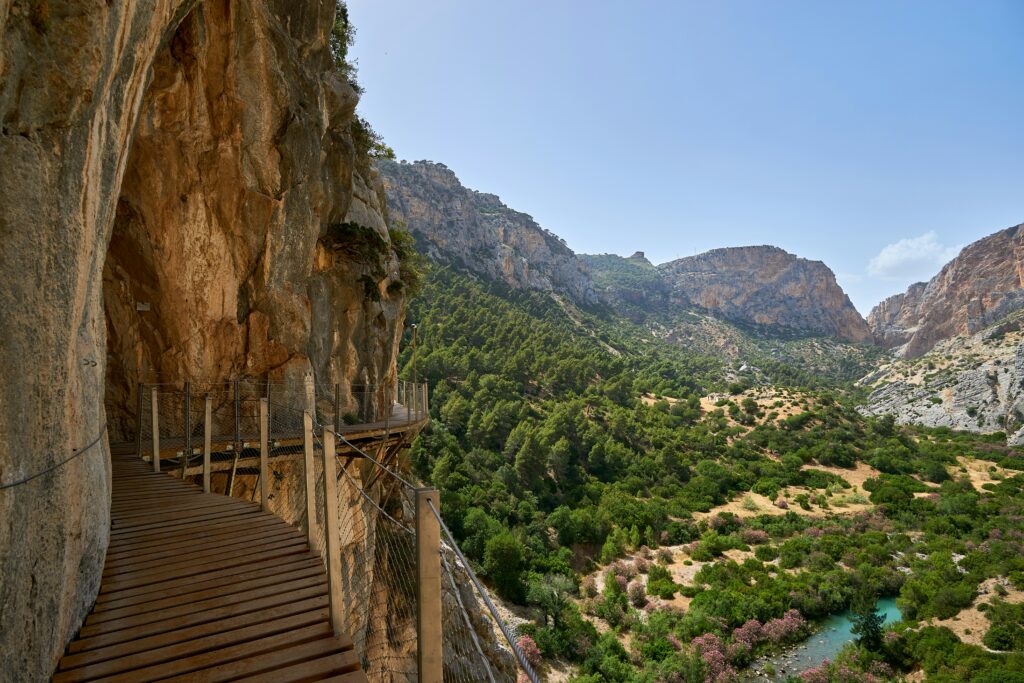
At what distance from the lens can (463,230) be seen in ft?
311

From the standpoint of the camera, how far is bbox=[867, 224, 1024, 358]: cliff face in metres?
123

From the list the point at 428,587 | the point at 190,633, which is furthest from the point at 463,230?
the point at 428,587

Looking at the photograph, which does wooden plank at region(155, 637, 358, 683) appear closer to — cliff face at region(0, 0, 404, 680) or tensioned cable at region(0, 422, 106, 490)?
cliff face at region(0, 0, 404, 680)

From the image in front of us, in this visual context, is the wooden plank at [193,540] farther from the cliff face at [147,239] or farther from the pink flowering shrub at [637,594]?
the pink flowering shrub at [637,594]

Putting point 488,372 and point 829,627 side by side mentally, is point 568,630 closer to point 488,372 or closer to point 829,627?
point 829,627

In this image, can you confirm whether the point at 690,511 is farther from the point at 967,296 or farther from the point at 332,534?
the point at 967,296

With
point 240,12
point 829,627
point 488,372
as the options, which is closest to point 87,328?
point 240,12

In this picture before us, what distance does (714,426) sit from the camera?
6269cm

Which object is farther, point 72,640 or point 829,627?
point 829,627

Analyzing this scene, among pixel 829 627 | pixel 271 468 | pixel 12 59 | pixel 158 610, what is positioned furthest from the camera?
pixel 829 627

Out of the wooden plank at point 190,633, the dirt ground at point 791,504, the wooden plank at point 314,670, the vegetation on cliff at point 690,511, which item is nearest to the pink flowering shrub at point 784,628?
the vegetation on cliff at point 690,511

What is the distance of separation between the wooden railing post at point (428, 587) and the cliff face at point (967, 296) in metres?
163

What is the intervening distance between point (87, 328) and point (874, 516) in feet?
169

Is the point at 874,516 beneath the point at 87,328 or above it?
beneath
